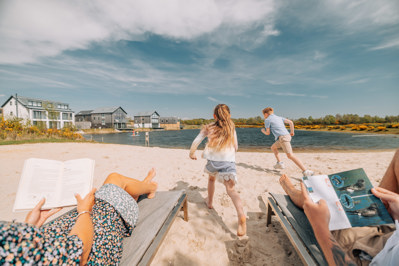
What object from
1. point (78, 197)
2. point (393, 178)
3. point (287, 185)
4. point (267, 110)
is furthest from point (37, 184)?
point (267, 110)

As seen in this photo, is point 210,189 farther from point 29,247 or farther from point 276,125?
point 276,125

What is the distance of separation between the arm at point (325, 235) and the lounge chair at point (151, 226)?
63.4 inches

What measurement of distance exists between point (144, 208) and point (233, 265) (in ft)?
4.85

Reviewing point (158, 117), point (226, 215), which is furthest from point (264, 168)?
point (158, 117)

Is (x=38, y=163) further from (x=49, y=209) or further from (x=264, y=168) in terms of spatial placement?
(x=264, y=168)

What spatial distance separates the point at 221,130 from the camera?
279 cm

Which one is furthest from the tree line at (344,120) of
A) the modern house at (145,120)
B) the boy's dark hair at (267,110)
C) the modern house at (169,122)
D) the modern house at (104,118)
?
the boy's dark hair at (267,110)

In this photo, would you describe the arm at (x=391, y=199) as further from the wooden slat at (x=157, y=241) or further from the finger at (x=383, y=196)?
the wooden slat at (x=157, y=241)

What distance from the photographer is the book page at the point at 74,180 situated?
1754mm

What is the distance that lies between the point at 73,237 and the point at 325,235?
2030mm

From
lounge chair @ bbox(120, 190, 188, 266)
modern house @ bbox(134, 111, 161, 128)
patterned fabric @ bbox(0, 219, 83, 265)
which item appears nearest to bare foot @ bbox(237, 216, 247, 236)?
lounge chair @ bbox(120, 190, 188, 266)

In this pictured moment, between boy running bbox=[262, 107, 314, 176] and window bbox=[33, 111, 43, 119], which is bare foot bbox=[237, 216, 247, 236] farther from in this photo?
window bbox=[33, 111, 43, 119]

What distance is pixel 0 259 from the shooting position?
0.70 meters

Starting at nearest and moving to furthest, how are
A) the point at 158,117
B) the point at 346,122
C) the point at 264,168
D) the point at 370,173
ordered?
the point at 370,173 < the point at 264,168 < the point at 346,122 < the point at 158,117
